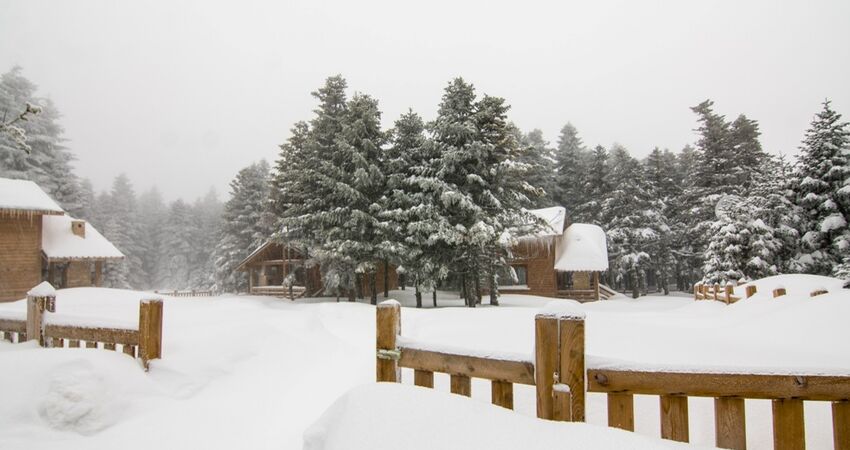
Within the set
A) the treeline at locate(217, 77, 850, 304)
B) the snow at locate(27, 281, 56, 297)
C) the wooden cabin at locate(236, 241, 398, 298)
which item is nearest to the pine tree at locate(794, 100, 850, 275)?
the treeline at locate(217, 77, 850, 304)

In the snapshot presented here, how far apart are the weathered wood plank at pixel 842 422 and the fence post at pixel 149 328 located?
708 centimetres

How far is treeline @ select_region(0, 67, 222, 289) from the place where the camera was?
35.8 m

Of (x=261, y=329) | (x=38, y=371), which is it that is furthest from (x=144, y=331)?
(x=261, y=329)

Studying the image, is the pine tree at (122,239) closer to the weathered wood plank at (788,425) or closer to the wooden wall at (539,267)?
the wooden wall at (539,267)

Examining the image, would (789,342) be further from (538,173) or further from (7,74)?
(7,74)

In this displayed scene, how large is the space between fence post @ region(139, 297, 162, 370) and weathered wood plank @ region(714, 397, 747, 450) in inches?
258

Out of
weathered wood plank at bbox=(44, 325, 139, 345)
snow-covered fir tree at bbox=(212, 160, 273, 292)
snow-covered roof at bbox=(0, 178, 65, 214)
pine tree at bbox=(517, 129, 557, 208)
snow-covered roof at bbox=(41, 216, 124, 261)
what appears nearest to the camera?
weathered wood plank at bbox=(44, 325, 139, 345)

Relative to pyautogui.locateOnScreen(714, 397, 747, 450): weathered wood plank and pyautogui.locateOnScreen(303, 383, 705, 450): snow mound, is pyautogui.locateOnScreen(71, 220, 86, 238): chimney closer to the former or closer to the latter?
pyautogui.locateOnScreen(303, 383, 705, 450): snow mound

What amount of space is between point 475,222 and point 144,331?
15.5m

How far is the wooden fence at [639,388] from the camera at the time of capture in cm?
234

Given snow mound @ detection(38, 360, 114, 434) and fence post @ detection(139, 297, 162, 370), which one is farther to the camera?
fence post @ detection(139, 297, 162, 370)

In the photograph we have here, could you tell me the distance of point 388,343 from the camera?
11.2ft

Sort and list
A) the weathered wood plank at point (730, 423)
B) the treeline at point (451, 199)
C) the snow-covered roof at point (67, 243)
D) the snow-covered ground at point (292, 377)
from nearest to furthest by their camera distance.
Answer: the weathered wood plank at point (730, 423), the snow-covered ground at point (292, 377), the treeline at point (451, 199), the snow-covered roof at point (67, 243)

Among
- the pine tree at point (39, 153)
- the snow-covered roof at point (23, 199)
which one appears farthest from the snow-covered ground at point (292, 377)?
the pine tree at point (39, 153)
